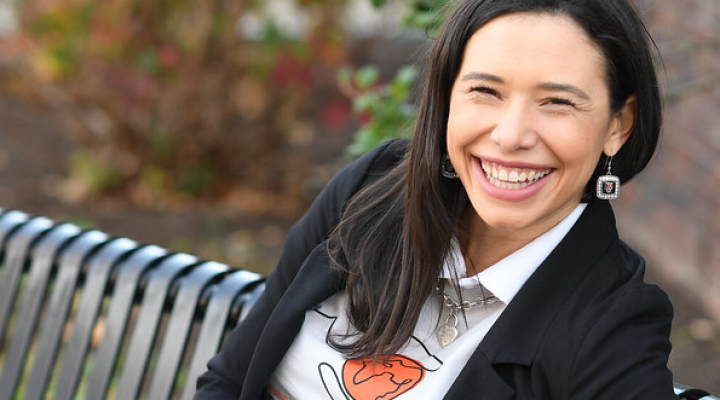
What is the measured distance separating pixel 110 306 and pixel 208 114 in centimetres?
375

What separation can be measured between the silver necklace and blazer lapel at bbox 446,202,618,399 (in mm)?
117

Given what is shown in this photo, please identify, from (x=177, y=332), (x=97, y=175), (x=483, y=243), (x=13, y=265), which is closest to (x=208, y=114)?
(x=97, y=175)

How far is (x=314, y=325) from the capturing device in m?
2.23

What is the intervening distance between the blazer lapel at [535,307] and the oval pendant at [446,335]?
124 mm

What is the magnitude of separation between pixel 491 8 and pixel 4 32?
558 centimetres

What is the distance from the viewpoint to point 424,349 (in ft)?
6.74

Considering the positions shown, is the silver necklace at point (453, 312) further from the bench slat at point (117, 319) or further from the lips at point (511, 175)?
the bench slat at point (117, 319)

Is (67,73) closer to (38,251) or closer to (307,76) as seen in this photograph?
(307,76)

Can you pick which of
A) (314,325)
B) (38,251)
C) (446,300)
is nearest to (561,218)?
(446,300)

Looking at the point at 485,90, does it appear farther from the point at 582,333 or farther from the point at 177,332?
the point at 177,332

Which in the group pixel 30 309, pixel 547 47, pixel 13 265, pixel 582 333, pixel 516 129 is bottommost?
pixel 30 309

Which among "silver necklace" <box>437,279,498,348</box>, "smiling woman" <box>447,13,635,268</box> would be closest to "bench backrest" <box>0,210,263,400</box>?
"silver necklace" <box>437,279,498,348</box>

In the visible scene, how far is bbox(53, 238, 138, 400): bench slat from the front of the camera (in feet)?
9.39

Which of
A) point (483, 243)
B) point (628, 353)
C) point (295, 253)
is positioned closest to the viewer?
point (628, 353)
